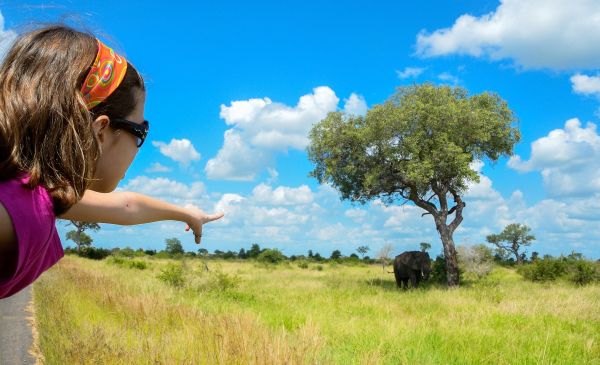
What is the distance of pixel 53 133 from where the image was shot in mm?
1236

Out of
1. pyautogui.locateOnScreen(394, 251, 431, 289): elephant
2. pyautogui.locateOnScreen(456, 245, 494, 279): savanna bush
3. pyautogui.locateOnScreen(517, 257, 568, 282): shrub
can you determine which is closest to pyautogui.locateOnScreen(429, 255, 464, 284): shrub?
pyautogui.locateOnScreen(394, 251, 431, 289): elephant

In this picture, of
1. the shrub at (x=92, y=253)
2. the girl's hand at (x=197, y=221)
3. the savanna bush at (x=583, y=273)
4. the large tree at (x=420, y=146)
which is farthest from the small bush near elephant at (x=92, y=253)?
the girl's hand at (x=197, y=221)

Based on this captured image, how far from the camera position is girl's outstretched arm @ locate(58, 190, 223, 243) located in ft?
6.75

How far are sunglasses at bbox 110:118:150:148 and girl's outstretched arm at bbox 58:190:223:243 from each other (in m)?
0.57

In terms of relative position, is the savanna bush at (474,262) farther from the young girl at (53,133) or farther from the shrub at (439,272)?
the young girl at (53,133)

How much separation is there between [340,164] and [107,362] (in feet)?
66.4

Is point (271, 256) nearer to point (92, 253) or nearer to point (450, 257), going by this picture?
point (92, 253)

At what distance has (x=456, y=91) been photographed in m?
24.8

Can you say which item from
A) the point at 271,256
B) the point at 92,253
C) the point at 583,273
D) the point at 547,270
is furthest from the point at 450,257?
the point at 92,253

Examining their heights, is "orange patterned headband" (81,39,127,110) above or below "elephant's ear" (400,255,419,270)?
above

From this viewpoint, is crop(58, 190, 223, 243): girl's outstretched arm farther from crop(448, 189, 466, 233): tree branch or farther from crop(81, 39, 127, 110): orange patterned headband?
crop(448, 189, 466, 233): tree branch

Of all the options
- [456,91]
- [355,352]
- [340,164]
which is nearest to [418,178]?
[340,164]

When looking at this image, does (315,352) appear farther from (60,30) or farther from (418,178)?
(418,178)

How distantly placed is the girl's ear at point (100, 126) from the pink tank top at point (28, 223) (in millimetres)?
294
